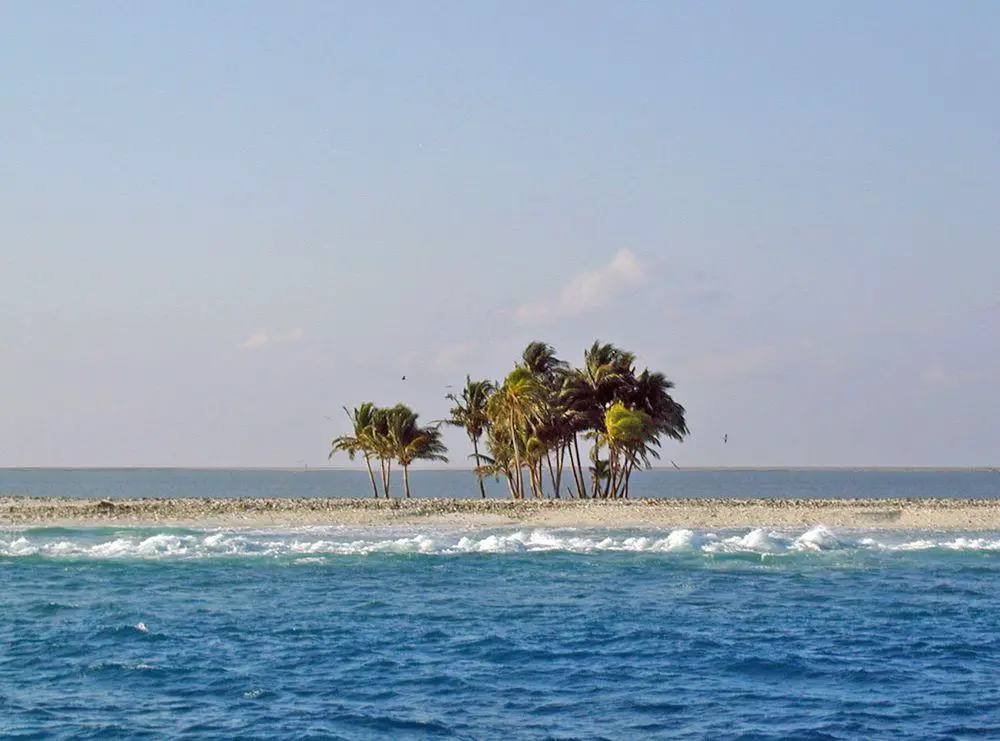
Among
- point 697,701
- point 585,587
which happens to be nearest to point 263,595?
point 585,587

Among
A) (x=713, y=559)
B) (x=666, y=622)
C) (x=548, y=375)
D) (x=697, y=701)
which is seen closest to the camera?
(x=697, y=701)

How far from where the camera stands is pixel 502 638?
2452 centimetres

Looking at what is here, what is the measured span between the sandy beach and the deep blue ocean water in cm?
691

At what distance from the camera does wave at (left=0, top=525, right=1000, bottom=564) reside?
3984 centimetres

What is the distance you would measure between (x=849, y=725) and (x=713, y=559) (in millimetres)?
21072

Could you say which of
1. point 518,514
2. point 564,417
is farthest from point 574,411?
point 518,514

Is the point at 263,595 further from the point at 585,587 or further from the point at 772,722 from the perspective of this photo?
the point at 772,722

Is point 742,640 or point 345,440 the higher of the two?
point 345,440

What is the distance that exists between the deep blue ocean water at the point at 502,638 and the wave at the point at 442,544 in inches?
6.6

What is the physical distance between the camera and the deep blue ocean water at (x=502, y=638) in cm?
1800

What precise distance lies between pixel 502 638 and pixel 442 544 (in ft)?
55.9

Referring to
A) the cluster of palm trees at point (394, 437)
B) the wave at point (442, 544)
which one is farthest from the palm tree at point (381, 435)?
the wave at point (442, 544)

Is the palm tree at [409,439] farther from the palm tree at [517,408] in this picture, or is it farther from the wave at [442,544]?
the wave at [442,544]

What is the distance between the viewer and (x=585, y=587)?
32.0 meters
